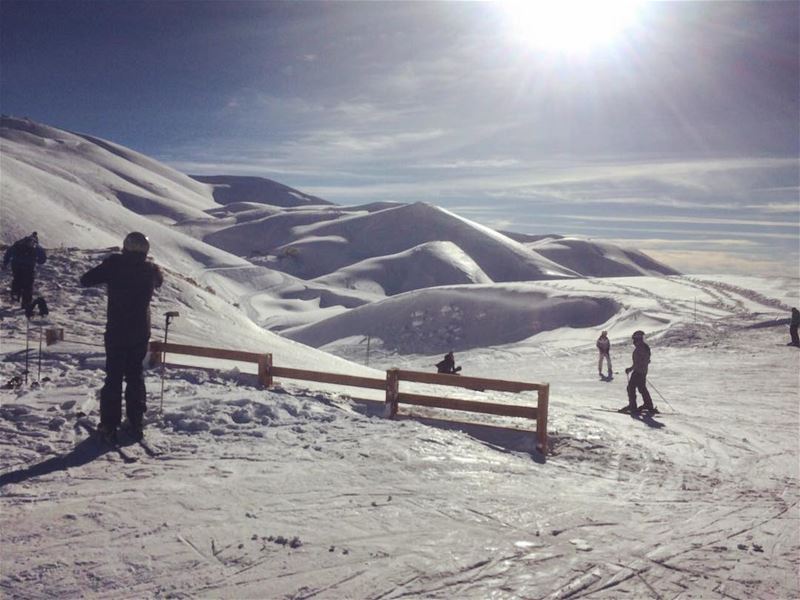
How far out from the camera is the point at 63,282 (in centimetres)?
1670

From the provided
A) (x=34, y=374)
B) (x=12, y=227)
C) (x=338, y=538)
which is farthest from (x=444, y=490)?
(x=12, y=227)

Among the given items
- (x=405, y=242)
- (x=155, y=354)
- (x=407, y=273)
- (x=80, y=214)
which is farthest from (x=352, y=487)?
(x=405, y=242)

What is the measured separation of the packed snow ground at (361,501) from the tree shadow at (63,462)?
0.03 m

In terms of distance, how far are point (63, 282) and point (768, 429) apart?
57.3ft

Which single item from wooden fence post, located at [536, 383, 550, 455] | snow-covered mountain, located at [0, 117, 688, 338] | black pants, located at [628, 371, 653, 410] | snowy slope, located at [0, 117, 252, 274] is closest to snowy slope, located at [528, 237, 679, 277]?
snow-covered mountain, located at [0, 117, 688, 338]

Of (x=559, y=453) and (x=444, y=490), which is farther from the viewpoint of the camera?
(x=559, y=453)

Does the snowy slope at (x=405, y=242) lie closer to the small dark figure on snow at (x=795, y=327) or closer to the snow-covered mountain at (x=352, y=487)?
the small dark figure on snow at (x=795, y=327)

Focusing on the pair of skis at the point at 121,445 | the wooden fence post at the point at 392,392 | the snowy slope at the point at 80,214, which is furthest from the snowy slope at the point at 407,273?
the pair of skis at the point at 121,445

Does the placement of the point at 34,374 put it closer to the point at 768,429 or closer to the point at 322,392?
the point at 322,392

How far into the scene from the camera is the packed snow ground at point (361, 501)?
15.0 feet

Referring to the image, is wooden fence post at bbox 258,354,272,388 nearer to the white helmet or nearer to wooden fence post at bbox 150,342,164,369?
wooden fence post at bbox 150,342,164,369

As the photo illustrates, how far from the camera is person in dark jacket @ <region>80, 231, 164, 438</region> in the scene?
263 inches

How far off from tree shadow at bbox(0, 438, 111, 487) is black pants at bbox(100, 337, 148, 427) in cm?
30

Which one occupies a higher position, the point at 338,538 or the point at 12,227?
the point at 12,227
